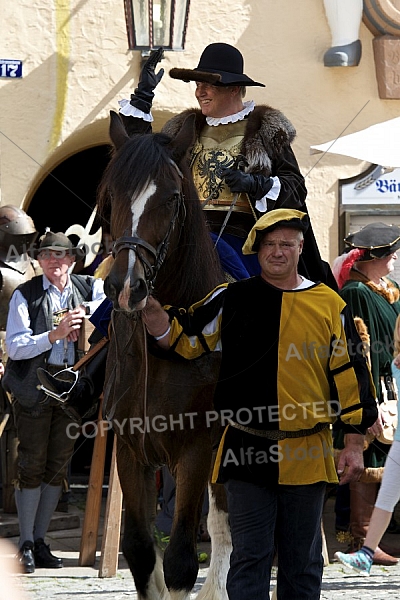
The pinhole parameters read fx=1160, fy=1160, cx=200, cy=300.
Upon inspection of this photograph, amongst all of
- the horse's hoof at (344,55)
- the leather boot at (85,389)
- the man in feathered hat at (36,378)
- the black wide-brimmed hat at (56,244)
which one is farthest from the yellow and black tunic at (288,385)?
the horse's hoof at (344,55)

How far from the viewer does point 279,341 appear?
14.9 feet

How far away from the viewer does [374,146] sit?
8578mm

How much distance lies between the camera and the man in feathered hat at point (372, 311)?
821 cm

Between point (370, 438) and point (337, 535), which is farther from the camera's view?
point (337, 535)

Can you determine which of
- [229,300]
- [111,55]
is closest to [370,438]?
[229,300]

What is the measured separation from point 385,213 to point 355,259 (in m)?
2.20

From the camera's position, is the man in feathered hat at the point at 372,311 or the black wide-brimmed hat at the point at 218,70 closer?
the black wide-brimmed hat at the point at 218,70

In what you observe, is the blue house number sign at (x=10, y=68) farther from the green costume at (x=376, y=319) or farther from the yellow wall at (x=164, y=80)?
the green costume at (x=376, y=319)

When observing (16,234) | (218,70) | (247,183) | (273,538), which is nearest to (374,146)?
(16,234)

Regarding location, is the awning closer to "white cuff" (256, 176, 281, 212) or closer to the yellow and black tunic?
"white cuff" (256, 176, 281, 212)

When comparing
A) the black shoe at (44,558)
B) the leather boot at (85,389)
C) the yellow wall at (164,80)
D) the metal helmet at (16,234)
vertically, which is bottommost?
the black shoe at (44,558)

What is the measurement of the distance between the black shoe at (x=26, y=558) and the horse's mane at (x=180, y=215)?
3.24 metres

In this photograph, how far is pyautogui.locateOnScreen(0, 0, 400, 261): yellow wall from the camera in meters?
10.3

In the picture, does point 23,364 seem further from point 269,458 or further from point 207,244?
point 269,458
